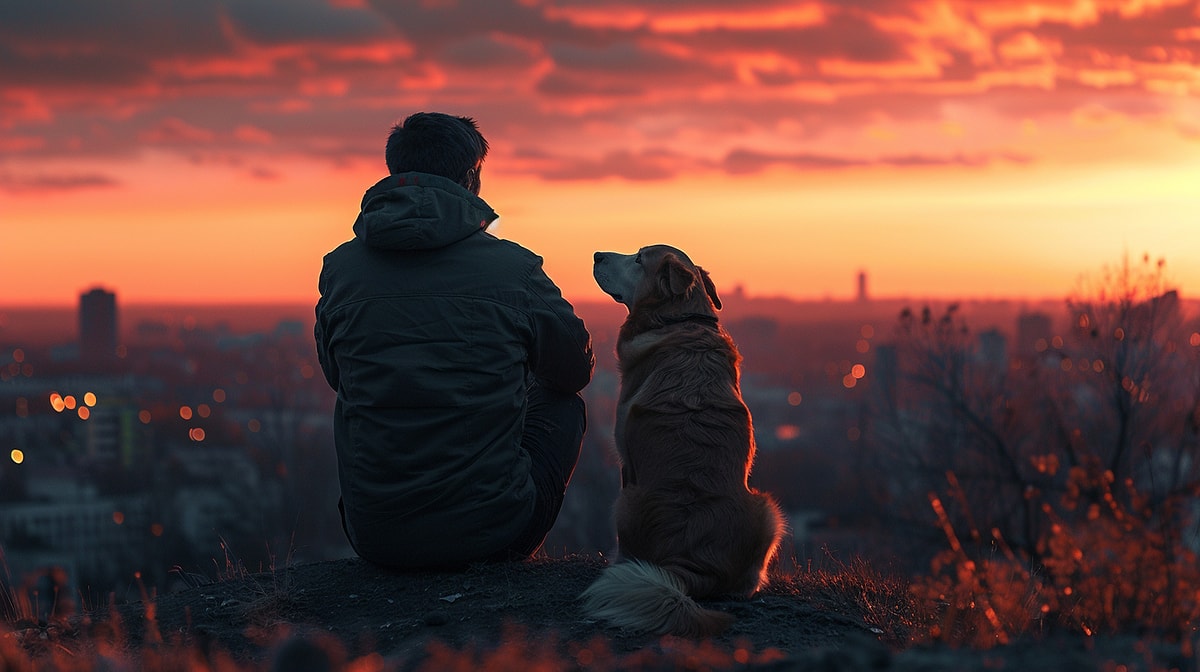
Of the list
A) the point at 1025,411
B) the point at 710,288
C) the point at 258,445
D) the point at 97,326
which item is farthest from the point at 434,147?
the point at 97,326

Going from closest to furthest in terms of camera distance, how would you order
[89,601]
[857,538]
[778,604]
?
[778,604] < [89,601] < [857,538]

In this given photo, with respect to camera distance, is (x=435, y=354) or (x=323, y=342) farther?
(x=323, y=342)

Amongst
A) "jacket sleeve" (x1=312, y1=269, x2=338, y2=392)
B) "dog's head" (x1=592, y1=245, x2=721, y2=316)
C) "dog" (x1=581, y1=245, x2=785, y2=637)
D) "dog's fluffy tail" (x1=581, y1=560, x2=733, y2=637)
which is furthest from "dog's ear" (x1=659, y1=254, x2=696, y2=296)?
"jacket sleeve" (x1=312, y1=269, x2=338, y2=392)

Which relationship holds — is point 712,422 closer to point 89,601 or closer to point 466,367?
point 466,367

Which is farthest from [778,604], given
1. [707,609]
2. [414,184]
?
[414,184]

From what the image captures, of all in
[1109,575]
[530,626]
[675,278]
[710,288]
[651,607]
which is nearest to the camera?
[1109,575]

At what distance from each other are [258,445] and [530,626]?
68625 millimetres

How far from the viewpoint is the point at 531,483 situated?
19.4ft

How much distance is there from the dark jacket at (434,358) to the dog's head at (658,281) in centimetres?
76

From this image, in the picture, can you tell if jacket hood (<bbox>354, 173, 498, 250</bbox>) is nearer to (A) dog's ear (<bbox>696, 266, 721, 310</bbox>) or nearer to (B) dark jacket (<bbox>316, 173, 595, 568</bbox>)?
(B) dark jacket (<bbox>316, 173, 595, 568</bbox>)

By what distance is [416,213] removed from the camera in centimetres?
550

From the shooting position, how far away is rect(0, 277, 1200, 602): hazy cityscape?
72.5 feet

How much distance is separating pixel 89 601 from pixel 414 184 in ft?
12.0

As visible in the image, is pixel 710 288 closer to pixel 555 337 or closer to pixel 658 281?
pixel 658 281
